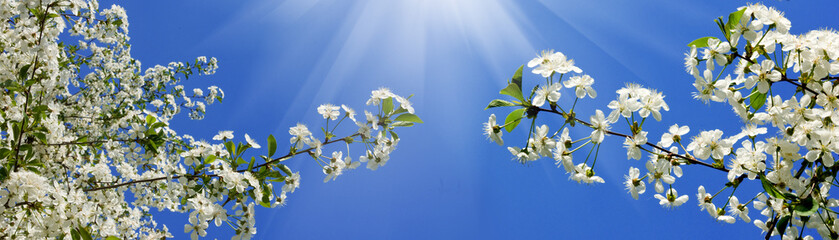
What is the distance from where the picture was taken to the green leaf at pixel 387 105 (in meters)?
3.18

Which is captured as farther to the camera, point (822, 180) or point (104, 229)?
point (104, 229)

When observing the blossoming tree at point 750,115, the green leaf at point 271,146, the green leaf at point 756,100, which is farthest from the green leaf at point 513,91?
the green leaf at point 271,146

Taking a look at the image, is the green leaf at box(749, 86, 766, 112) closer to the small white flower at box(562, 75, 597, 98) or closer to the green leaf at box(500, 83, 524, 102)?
the small white flower at box(562, 75, 597, 98)

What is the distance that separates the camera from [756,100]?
2.29 meters

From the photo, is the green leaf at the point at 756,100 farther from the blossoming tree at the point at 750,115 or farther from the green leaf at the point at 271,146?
the green leaf at the point at 271,146

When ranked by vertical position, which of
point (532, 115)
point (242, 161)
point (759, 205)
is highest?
point (242, 161)

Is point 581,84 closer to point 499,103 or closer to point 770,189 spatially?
point 499,103

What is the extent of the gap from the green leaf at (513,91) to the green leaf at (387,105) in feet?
3.87

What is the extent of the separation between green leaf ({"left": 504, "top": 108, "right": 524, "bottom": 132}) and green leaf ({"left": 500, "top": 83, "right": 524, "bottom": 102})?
0.31ft

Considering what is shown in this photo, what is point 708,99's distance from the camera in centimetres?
231

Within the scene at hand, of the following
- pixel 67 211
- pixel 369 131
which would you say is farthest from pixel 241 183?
pixel 67 211

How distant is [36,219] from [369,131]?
7.78ft

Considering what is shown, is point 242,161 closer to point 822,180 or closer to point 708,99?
point 708,99

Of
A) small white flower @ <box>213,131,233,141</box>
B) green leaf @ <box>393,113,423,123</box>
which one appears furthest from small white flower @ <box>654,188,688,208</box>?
small white flower @ <box>213,131,233,141</box>
